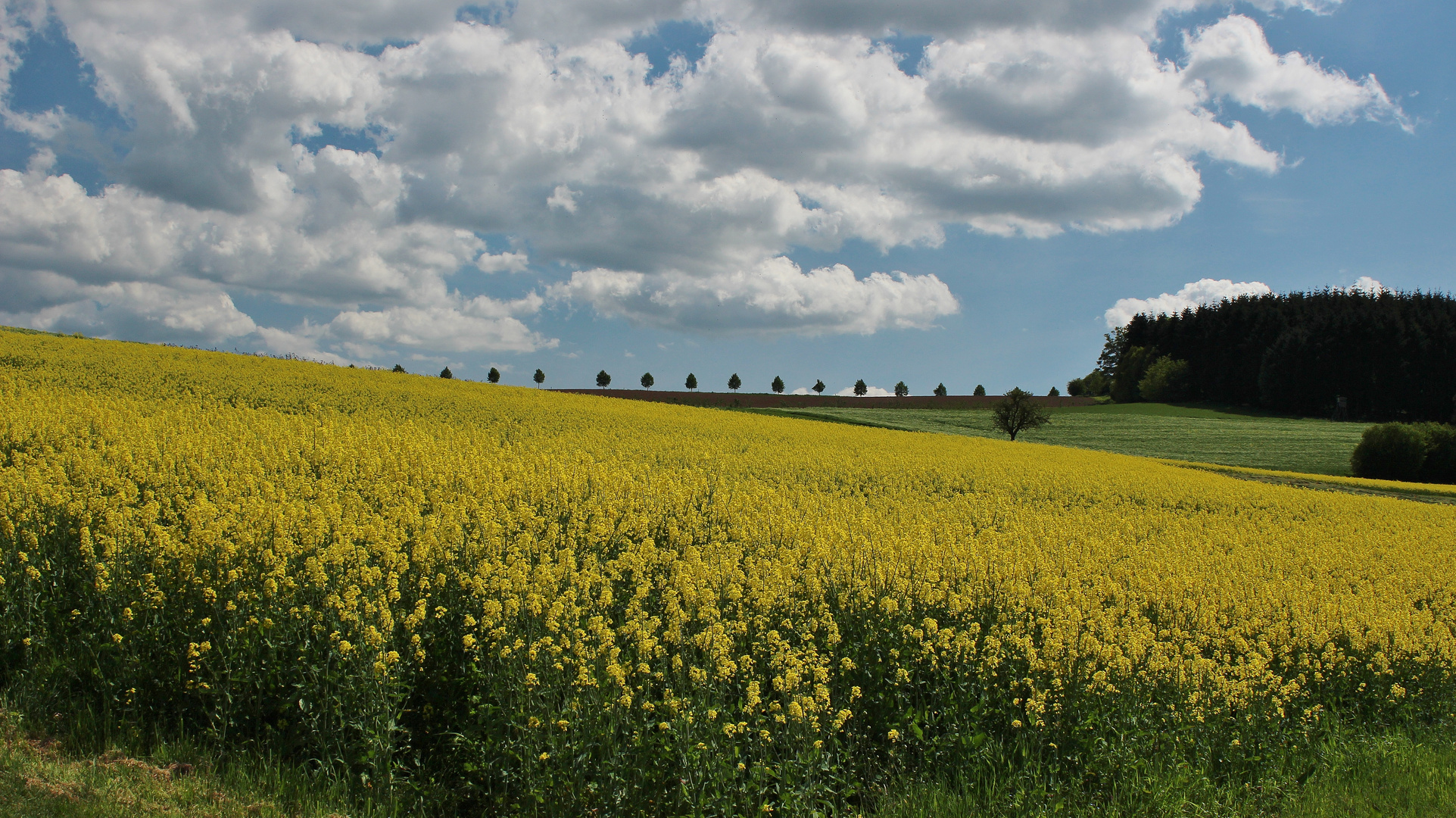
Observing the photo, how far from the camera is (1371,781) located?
20.4 feet

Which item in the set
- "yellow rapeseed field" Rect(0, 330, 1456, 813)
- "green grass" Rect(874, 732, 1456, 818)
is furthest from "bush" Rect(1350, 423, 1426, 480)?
"green grass" Rect(874, 732, 1456, 818)

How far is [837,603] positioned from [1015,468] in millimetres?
14320

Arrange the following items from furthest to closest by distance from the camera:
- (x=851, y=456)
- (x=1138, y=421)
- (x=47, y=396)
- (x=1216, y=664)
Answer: (x=1138, y=421)
(x=851, y=456)
(x=47, y=396)
(x=1216, y=664)

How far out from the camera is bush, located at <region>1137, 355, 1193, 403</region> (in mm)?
92062

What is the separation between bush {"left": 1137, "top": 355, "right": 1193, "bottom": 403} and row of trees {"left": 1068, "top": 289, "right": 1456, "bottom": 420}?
9 cm

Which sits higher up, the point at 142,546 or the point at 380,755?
the point at 142,546

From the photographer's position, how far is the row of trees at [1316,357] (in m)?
76.1

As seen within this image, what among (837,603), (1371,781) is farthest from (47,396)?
(1371,781)

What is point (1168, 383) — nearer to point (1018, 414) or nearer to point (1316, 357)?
point (1316, 357)

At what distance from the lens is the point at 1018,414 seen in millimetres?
49938

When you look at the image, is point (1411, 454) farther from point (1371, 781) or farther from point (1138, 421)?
point (1371, 781)

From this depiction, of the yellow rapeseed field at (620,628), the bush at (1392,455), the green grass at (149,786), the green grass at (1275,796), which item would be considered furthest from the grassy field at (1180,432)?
the green grass at (149,786)

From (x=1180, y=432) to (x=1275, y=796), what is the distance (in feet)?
203

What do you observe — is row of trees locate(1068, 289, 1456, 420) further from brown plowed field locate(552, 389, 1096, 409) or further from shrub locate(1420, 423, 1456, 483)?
shrub locate(1420, 423, 1456, 483)
